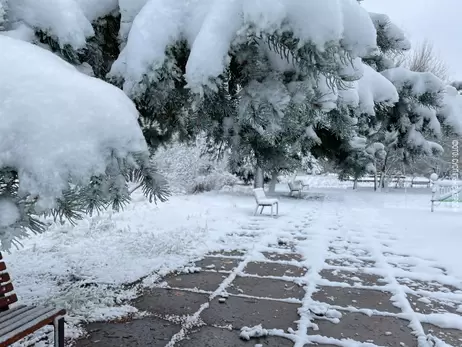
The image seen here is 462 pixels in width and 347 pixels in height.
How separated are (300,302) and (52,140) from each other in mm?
2998

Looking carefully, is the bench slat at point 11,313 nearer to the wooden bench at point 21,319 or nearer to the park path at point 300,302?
the wooden bench at point 21,319

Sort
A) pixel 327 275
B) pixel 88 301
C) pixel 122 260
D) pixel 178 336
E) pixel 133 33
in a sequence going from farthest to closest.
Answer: pixel 122 260, pixel 327 275, pixel 88 301, pixel 178 336, pixel 133 33

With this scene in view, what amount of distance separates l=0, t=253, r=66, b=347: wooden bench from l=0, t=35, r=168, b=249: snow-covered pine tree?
105 cm

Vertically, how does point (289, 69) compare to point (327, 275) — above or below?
above

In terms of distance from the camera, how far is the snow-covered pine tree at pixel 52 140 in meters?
0.89

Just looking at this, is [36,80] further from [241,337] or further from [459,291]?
[459,291]

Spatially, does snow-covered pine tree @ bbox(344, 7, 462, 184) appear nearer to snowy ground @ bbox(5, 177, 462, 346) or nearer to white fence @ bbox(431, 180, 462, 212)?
snowy ground @ bbox(5, 177, 462, 346)

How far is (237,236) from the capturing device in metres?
6.32

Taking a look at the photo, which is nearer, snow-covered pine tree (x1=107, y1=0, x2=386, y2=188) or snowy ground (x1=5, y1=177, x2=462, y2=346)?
snow-covered pine tree (x1=107, y1=0, x2=386, y2=188)

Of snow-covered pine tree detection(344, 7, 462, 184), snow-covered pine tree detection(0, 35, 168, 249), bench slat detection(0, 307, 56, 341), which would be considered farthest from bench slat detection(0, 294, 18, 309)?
snow-covered pine tree detection(344, 7, 462, 184)

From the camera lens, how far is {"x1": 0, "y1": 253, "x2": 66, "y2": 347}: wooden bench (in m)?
1.73

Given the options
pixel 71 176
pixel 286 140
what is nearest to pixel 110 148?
pixel 71 176

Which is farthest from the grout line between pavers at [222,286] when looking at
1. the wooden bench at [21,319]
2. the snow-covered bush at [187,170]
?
the snow-covered bush at [187,170]

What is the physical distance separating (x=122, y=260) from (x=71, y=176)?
3.93m
